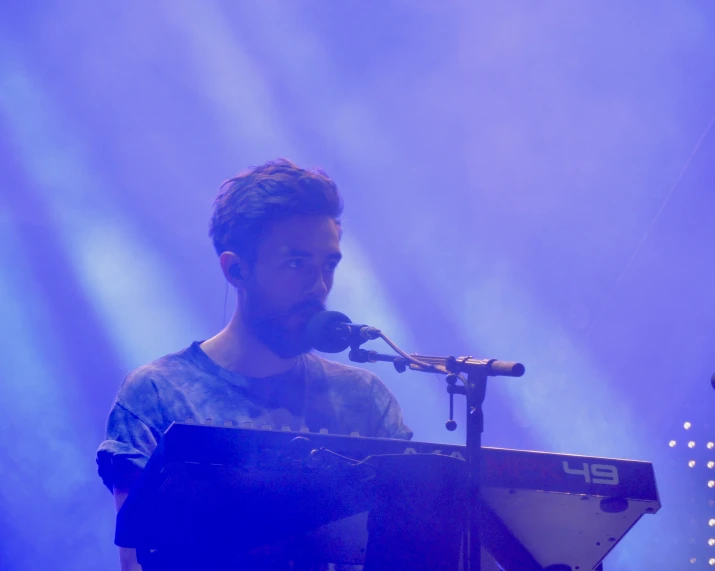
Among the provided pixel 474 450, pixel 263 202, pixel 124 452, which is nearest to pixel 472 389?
pixel 474 450

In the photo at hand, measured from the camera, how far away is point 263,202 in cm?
276

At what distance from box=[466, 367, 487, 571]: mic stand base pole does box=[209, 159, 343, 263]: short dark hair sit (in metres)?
1.31

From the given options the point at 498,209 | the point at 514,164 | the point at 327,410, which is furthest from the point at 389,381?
the point at 327,410

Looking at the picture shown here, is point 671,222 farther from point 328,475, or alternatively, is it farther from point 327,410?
point 328,475

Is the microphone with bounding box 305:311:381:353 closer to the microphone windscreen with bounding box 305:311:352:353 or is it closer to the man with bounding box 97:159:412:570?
the microphone windscreen with bounding box 305:311:352:353

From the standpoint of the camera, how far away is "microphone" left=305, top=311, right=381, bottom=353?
6.53 feet

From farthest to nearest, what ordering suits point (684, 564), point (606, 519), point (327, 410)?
point (684, 564)
point (327, 410)
point (606, 519)

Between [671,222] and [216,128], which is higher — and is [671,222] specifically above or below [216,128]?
below

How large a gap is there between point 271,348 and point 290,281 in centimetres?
26

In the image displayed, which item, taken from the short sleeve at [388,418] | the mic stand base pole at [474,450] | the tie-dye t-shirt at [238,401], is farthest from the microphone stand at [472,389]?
the short sleeve at [388,418]

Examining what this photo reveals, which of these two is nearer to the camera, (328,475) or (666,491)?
(328,475)

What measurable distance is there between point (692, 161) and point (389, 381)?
2.89m

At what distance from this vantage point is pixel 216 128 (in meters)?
6.20

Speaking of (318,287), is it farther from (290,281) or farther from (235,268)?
(235,268)
